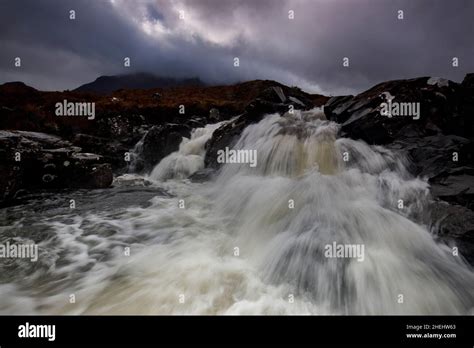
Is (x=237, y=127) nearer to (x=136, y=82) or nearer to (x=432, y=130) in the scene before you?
(x=432, y=130)

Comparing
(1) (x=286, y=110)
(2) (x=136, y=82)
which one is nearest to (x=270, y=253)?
(1) (x=286, y=110)

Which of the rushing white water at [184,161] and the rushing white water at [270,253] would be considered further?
the rushing white water at [184,161]

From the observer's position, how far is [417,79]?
33.4ft

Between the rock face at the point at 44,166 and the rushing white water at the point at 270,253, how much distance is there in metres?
2.68

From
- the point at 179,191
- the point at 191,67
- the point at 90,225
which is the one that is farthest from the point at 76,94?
the point at 191,67

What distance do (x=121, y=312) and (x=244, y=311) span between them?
5.35ft

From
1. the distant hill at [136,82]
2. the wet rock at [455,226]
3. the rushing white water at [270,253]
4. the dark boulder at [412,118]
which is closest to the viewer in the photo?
the rushing white water at [270,253]

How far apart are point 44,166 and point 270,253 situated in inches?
339

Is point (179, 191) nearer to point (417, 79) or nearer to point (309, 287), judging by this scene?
point (309, 287)

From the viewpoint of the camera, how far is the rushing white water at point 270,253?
394cm
